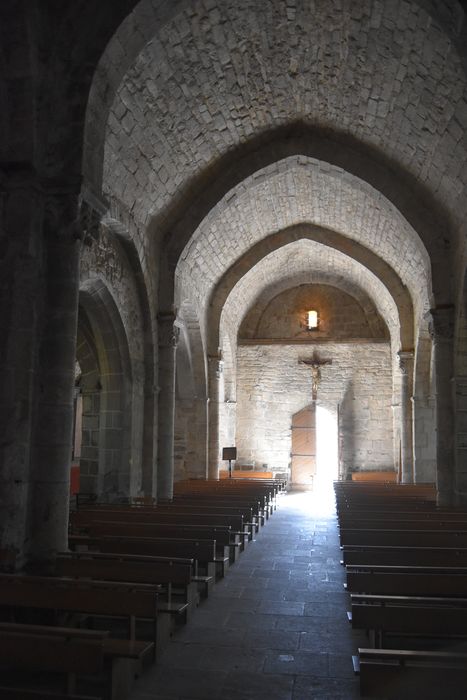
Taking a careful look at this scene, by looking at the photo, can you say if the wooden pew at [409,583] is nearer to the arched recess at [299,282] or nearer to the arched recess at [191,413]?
the arched recess at [191,413]

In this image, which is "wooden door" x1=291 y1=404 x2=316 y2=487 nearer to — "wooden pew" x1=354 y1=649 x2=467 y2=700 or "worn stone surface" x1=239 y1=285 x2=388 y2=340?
"worn stone surface" x1=239 y1=285 x2=388 y2=340

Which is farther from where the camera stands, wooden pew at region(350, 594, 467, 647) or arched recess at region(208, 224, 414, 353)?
arched recess at region(208, 224, 414, 353)

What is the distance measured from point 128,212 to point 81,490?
5.30 m

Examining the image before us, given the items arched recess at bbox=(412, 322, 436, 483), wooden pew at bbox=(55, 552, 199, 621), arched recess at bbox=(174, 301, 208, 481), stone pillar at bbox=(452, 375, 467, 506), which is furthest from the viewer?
arched recess at bbox=(174, 301, 208, 481)

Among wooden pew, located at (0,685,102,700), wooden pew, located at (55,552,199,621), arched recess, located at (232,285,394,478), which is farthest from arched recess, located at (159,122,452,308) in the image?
wooden pew, located at (0,685,102,700)

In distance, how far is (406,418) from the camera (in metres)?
17.3

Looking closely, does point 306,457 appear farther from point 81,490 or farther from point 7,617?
point 7,617

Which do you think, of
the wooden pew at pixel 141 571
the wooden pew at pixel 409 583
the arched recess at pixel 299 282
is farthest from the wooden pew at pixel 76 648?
the arched recess at pixel 299 282

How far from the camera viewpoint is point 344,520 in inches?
306

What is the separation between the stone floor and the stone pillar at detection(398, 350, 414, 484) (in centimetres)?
959

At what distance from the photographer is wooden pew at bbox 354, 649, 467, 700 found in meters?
2.96

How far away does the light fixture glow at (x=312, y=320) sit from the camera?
22.3m

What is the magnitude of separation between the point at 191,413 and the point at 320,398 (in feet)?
20.3

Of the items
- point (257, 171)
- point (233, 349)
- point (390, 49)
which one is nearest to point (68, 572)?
point (390, 49)
